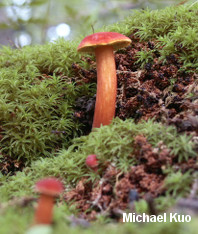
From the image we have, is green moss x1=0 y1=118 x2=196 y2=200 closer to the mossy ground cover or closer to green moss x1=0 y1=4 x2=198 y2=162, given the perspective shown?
the mossy ground cover

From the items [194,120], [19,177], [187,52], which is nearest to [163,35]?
[187,52]

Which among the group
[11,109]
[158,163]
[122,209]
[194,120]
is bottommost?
[122,209]

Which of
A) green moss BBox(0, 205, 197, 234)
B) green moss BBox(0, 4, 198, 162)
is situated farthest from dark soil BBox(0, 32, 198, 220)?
green moss BBox(0, 205, 197, 234)

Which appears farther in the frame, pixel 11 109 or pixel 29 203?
pixel 11 109

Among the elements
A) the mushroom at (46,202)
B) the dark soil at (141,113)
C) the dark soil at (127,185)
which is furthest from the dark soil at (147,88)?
the mushroom at (46,202)

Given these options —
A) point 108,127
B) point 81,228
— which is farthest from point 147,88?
point 81,228

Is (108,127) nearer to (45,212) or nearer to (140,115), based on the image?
(140,115)

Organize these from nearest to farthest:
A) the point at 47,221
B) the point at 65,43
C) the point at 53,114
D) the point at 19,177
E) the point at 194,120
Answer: the point at 47,221, the point at 194,120, the point at 19,177, the point at 53,114, the point at 65,43

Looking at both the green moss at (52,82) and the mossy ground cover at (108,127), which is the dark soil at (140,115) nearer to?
the mossy ground cover at (108,127)

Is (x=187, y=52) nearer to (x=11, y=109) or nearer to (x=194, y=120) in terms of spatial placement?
(x=194, y=120)
